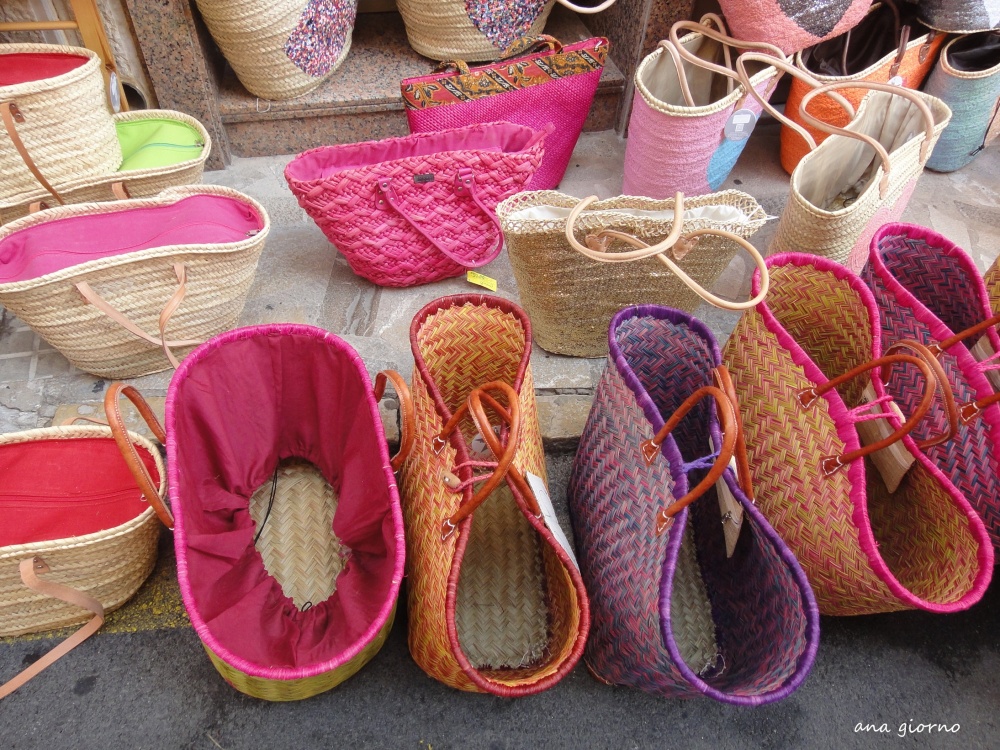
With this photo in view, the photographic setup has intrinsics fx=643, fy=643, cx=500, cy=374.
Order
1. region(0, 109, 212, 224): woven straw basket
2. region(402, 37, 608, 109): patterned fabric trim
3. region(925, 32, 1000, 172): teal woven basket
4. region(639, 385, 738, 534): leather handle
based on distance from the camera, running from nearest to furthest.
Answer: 1. region(639, 385, 738, 534): leather handle
2. region(0, 109, 212, 224): woven straw basket
3. region(402, 37, 608, 109): patterned fabric trim
4. region(925, 32, 1000, 172): teal woven basket

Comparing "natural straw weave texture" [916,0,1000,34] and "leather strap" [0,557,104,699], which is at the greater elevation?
"natural straw weave texture" [916,0,1000,34]

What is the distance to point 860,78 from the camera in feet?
5.42

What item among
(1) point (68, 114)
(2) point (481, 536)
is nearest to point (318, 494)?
(2) point (481, 536)

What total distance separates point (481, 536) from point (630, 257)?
1.97 ft

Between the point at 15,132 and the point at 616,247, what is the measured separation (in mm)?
1187

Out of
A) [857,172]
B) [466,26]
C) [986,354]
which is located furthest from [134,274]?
[857,172]

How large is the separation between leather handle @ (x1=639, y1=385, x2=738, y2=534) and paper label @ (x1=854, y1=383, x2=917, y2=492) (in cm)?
38

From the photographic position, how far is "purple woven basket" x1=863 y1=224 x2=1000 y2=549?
1.10 m

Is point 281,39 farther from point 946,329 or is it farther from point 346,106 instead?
point 946,329

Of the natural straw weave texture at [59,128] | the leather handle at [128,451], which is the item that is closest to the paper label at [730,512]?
the leather handle at [128,451]

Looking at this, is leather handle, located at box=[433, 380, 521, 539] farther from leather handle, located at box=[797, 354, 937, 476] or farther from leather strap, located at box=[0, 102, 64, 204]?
leather strap, located at box=[0, 102, 64, 204]

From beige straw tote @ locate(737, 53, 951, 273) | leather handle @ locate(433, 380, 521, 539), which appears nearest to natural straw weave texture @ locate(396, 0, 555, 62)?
beige straw tote @ locate(737, 53, 951, 273)

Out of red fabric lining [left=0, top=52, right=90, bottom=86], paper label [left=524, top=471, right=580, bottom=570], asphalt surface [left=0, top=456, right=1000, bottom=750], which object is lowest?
asphalt surface [left=0, top=456, right=1000, bottom=750]

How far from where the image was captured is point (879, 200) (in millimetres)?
1354
